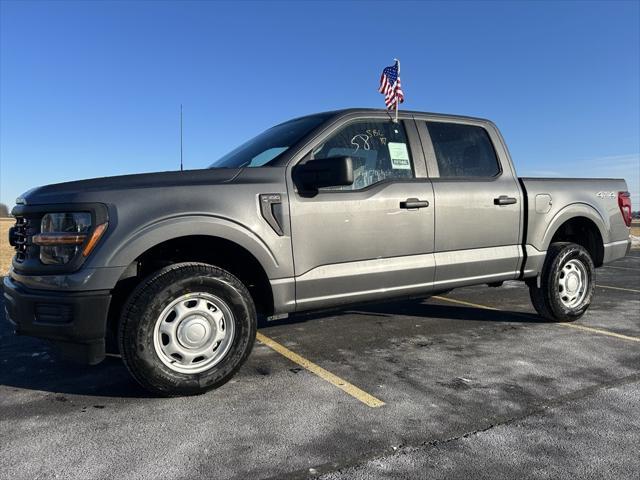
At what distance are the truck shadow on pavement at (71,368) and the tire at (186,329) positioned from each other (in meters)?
0.30

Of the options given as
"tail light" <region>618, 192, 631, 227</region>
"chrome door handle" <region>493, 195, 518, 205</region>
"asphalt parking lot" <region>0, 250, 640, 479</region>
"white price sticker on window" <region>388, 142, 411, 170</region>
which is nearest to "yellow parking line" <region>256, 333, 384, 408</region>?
"asphalt parking lot" <region>0, 250, 640, 479</region>

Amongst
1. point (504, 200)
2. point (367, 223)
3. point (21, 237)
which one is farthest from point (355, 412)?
point (504, 200)

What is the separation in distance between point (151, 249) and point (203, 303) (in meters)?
0.55

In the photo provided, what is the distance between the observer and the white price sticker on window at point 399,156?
4.23 meters

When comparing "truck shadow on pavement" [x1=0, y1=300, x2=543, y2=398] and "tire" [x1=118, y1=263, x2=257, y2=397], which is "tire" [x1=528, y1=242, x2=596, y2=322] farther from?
"tire" [x1=118, y1=263, x2=257, y2=397]

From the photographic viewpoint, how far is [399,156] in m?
4.28

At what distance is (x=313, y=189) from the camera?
3.62 metres

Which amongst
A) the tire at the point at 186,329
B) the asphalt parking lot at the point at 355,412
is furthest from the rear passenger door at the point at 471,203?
the tire at the point at 186,329

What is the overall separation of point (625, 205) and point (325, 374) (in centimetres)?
420

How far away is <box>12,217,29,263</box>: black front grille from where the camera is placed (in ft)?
10.8

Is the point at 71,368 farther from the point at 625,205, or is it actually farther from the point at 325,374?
the point at 625,205

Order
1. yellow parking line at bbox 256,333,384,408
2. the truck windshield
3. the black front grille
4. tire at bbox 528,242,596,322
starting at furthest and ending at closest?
tire at bbox 528,242,596,322, the truck windshield, the black front grille, yellow parking line at bbox 256,333,384,408

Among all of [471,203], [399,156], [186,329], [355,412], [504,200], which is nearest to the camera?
[355,412]

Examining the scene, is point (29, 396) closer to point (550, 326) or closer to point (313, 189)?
point (313, 189)
